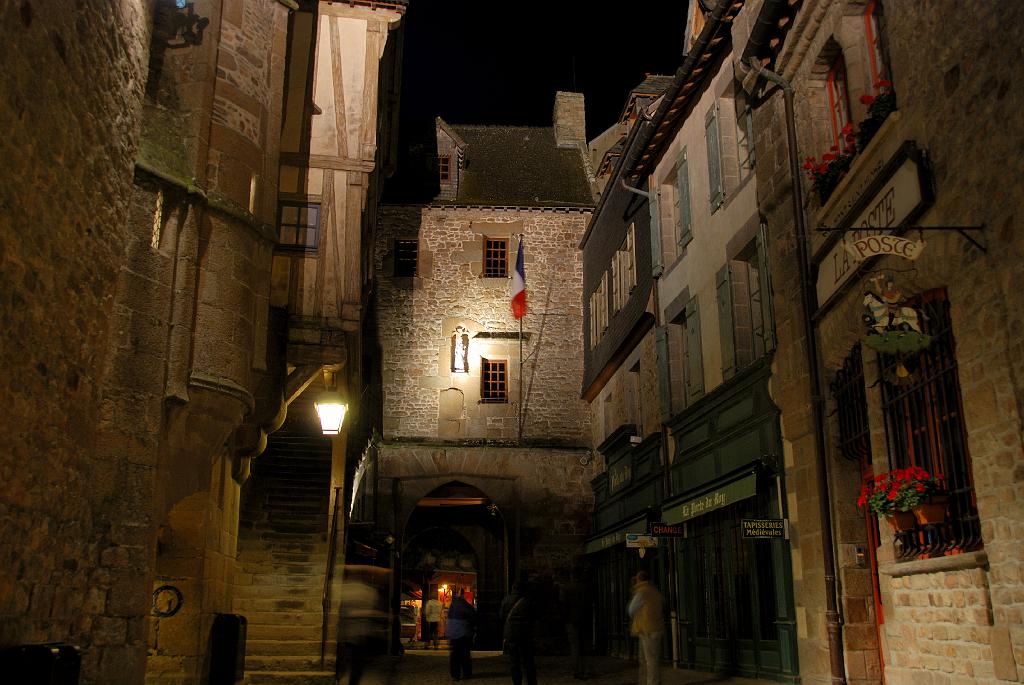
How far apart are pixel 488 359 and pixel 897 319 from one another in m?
16.7

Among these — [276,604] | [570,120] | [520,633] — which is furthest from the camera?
[570,120]

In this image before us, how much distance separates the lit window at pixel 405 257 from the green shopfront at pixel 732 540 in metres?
11.3

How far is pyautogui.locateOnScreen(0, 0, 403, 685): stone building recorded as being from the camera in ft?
19.4

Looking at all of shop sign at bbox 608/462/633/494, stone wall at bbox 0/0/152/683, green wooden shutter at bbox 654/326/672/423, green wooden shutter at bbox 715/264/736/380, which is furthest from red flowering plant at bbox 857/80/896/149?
shop sign at bbox 608/462/633/494

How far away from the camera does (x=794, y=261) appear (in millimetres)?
10039

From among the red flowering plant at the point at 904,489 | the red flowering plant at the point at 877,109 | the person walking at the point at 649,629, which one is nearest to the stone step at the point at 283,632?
the person walking at the point at 649,629

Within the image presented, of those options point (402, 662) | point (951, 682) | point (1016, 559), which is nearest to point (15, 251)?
point (1016, 559)

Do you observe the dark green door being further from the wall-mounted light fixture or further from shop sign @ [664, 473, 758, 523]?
the wall-mounted light fixture

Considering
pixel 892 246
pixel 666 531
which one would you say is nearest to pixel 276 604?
pixel 666 531

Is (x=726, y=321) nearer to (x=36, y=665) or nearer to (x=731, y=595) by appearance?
(x=731, y=595)

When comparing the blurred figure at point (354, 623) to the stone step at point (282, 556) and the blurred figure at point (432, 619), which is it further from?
the blurred figure at point (432, 619)

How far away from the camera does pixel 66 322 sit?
6.51 meters

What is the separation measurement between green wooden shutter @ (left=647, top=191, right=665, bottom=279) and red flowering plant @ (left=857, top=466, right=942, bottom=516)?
831 cm

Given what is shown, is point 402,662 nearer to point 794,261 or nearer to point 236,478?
point 236,478
